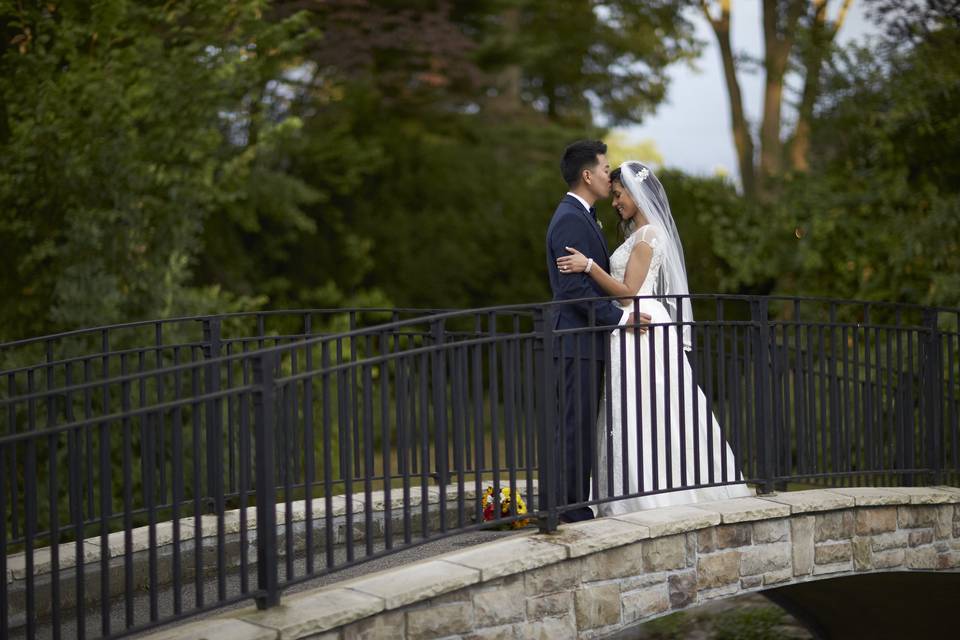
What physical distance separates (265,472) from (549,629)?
1.62m

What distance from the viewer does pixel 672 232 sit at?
6605 millimetres

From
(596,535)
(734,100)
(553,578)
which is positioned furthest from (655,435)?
(734,100)

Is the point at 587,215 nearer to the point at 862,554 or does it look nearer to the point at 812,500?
the point at 812,500

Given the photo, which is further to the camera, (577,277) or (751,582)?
(751,582)

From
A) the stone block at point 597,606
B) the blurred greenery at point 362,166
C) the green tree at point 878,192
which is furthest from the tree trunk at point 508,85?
the stone block at point 597,606

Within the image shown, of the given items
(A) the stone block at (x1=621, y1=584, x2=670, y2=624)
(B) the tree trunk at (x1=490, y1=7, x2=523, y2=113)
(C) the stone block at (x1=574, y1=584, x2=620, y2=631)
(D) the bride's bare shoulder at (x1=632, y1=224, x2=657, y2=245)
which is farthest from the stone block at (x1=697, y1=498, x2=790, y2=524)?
(B) the tree trunk at (x1=490, y1=7, x2=523, y2=113)

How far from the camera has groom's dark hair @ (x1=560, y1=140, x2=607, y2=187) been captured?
6.04m

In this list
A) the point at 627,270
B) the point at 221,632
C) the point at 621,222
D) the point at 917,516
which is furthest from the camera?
the point at 917,516

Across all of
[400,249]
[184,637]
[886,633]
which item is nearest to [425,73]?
[400,249]

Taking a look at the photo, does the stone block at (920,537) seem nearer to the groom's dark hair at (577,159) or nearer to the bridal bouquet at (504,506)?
the bridal bouquet at (504,506)

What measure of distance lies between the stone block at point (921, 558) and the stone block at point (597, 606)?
7.76 ft

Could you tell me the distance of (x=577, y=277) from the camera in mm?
5961

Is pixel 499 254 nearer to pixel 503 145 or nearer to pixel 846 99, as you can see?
pixel 503 145

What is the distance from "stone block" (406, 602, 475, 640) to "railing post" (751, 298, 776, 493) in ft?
7.69
